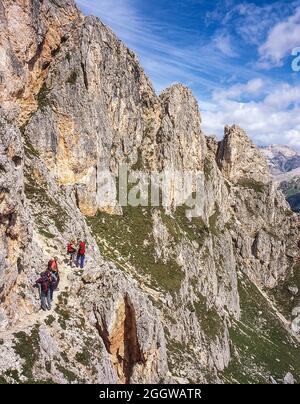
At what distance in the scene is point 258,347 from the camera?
147875 millimetres

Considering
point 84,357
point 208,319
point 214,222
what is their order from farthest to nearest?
point 214,222 < point 208,319 < point 84,357

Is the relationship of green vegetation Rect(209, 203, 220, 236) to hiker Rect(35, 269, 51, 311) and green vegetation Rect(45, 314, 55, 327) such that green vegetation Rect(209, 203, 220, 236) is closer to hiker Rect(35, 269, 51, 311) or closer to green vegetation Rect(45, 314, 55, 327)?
hiker Rect(35, 269, 51, 311)

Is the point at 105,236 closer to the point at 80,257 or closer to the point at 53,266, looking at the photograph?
the point at 80,257

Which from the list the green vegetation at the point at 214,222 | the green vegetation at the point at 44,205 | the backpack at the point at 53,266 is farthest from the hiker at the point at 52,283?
the green vegetation at the point at 214,222

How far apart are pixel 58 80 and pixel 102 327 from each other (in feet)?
247

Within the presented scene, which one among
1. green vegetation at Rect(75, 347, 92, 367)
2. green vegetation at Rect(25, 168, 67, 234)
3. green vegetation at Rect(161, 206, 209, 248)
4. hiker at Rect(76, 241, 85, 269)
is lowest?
green vegetation at Rect(75, 347, 92, 367)

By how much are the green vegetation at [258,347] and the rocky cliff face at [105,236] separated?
72 cm

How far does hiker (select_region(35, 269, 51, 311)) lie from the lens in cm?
3314

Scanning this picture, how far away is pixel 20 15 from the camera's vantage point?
86438 mm

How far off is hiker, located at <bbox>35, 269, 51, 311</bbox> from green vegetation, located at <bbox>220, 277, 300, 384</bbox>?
8570 cm

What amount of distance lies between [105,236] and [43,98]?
3851 centimetres

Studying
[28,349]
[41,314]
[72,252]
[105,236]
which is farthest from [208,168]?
[28,349]

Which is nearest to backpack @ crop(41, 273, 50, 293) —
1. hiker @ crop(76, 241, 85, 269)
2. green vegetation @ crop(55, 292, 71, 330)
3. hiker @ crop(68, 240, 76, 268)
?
green vegetation @ crop(55, 292, 71, 330)

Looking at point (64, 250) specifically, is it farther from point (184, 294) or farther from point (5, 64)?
point (184, 294)
